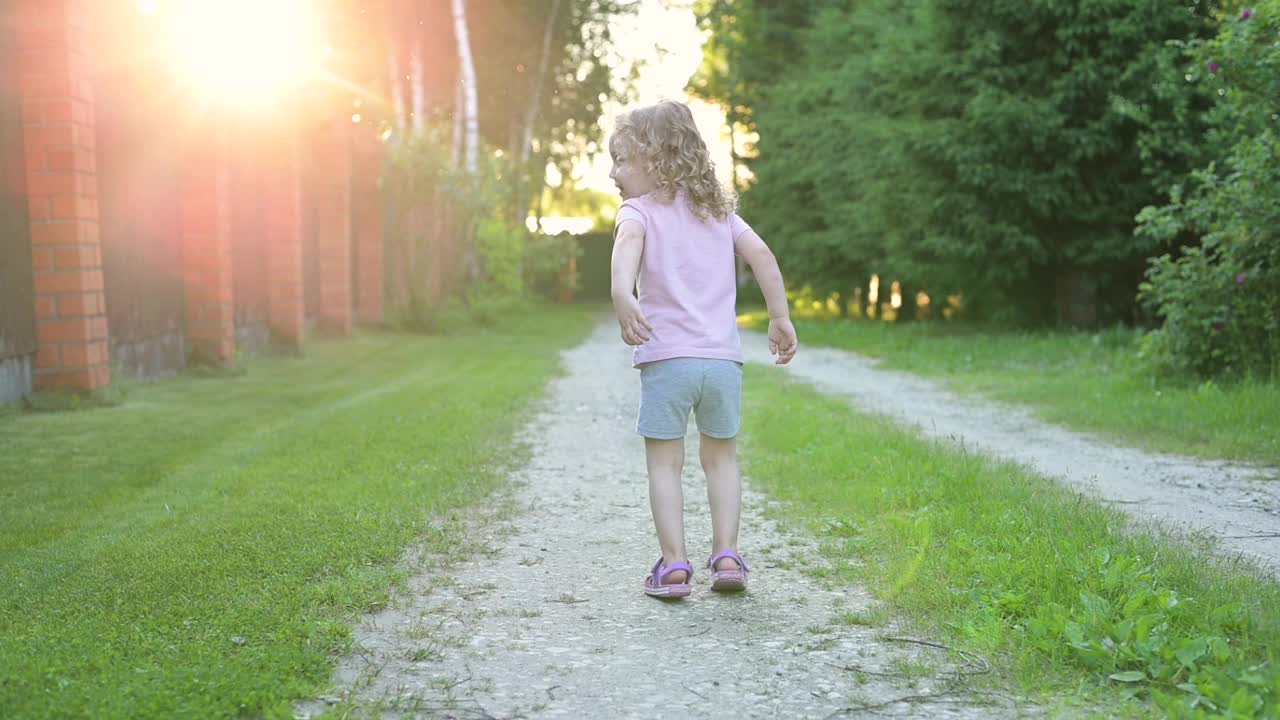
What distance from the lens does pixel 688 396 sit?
4.51 m

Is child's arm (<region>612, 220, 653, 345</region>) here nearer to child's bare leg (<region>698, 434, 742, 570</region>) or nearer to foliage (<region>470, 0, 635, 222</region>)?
child's bare leg (<region>698, 434, 742, 570</region>)

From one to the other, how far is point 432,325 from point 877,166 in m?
7.91

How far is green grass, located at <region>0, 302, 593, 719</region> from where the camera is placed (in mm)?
3332

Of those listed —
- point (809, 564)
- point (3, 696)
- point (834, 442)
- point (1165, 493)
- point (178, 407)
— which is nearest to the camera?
point (3, 696)

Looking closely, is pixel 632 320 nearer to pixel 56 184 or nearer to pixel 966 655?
pixel 966 655

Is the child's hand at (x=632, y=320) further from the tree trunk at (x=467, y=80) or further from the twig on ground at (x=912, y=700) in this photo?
the tree trunk at (x=467, y=80)

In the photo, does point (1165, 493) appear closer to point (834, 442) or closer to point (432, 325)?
point (834, 442)

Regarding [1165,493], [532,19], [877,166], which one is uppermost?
[532,19]

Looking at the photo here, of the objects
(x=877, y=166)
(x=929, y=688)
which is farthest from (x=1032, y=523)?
(x=877, y=166)

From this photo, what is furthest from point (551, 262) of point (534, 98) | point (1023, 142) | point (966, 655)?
point (966, 655)

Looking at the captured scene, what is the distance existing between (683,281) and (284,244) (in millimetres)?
12163

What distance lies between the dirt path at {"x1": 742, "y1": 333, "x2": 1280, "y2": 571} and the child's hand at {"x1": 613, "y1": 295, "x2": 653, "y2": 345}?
8.09ft

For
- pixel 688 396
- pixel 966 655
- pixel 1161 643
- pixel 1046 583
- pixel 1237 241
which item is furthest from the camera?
pixel 1237 241

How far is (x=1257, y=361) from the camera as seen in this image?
32.1 feet
